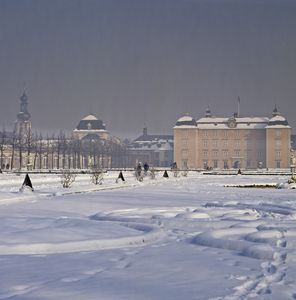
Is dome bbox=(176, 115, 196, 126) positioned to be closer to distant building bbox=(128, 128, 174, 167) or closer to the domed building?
distant building bbox=(128, 128, 174, 167)

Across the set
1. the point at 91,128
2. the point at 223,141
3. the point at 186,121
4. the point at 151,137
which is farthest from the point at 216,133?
the point at 151,137

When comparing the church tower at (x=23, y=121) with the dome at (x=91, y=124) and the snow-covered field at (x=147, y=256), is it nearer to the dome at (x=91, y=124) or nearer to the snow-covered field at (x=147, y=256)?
the dome at (x=91, y=124)

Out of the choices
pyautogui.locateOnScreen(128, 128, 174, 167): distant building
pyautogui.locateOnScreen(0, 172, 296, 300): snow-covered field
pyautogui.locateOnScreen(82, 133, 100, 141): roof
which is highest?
pyautogui.locateOnScreen(82, 133, 100, 141): roof

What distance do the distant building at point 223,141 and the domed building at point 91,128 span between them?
22525 millimetres

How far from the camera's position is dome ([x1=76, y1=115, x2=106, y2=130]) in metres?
127

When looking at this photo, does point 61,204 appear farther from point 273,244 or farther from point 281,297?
point 281,297

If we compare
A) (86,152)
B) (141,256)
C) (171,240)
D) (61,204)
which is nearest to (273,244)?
(171,240)

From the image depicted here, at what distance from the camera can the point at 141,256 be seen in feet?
20.4

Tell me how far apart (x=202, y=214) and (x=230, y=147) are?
98703mm

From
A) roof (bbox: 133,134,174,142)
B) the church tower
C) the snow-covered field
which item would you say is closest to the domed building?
roof (bbox: 133,134,174,142)

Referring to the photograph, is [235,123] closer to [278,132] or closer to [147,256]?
[278,132]

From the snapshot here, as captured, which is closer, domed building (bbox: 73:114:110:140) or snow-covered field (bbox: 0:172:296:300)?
snow-covered field (bbox: 0:172:296:300)

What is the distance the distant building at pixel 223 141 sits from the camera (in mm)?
107688

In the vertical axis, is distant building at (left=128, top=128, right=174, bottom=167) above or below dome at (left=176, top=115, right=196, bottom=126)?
below
